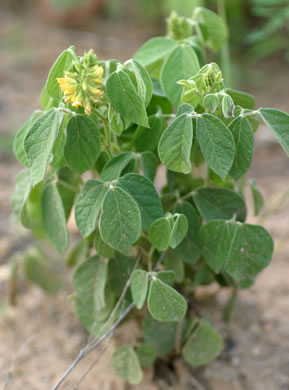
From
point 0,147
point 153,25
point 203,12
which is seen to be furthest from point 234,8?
point 203,12

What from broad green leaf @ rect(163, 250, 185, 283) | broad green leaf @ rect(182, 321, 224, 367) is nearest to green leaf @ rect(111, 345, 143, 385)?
broad green leaf @ rect(182, 321, 224, 367)

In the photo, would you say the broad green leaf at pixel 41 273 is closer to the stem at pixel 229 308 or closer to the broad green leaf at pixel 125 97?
the stem at pixel 229 308

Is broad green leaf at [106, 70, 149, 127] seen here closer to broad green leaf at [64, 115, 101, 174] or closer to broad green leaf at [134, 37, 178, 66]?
broad green leaf at [64, 115, 101, 174]

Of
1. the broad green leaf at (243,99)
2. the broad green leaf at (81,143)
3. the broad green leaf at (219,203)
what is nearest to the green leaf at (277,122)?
the broad green leaf at (243,99)

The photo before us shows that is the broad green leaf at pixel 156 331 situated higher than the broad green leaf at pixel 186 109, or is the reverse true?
the broad green leaf at pixel 186 109

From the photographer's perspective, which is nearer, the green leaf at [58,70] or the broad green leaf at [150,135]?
the green leaf at [58,70]

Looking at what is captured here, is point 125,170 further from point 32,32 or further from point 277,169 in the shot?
point 32,32
